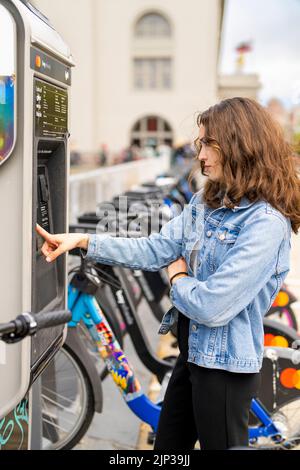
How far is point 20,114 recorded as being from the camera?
1.84 m

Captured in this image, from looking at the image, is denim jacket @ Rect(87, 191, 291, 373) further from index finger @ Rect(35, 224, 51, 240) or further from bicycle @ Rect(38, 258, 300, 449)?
bicycle @ Rect(38, 258, 300, 449)

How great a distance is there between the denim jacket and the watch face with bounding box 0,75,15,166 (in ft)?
1.75

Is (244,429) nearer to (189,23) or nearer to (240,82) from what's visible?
(189,23)

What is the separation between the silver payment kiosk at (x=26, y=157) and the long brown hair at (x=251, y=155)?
21.6 inches

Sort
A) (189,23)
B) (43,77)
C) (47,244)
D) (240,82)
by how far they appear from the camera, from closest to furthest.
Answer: (43,77) < (47,244) < (189,23) < (240,82)

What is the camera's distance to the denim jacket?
1854 mm

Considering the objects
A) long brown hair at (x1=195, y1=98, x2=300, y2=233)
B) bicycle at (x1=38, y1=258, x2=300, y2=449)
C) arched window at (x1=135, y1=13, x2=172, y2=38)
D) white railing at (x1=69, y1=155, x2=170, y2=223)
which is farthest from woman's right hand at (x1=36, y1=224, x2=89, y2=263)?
arched window at (x1=135, y1=13, x2=172, y2=38)

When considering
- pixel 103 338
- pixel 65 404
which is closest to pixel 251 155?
pixel 103 338

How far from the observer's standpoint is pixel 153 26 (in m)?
45.5

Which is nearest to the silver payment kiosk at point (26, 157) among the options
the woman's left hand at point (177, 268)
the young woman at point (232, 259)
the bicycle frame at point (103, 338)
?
the young woman at point (232, 259)

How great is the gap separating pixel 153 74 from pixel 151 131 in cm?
416

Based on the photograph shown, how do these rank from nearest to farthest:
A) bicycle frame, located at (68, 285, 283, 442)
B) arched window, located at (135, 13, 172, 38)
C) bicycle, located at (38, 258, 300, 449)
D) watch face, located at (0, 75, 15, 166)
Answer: watch face, located at (0, 75, 15, 166)
bicycle, located at (38, 258, 300, 449)
bicycle frame, located at (68, 285, 283, 442)
arched window, located at (135, 13, 172, 38)

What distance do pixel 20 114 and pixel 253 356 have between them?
3.42ft

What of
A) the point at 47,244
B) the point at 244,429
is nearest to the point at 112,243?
the point at 47,244
